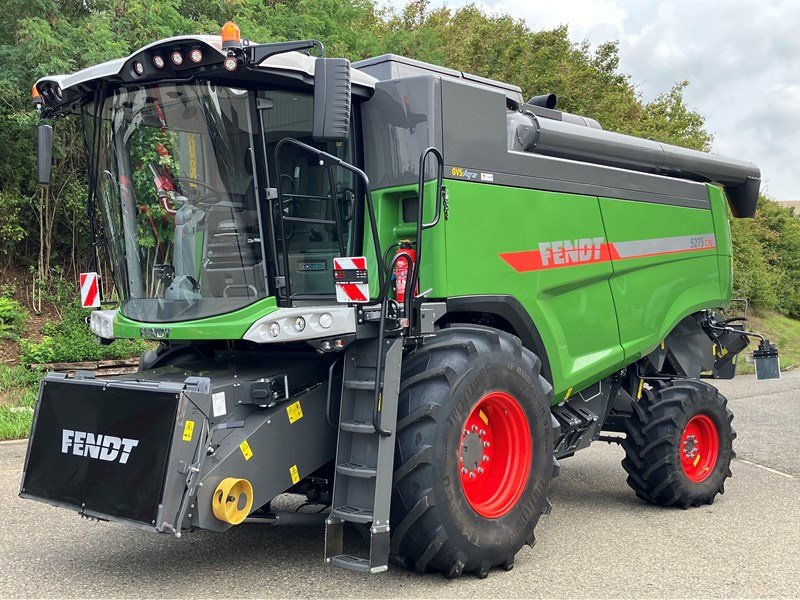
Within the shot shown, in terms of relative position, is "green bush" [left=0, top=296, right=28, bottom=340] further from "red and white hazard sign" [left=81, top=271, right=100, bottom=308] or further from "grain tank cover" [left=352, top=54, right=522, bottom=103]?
"grain tank cover" [left=352, top=54, right=522, bottom=103]

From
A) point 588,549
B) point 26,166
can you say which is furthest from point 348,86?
point 26,166

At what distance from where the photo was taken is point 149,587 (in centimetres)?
439

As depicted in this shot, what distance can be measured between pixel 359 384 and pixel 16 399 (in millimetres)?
7589

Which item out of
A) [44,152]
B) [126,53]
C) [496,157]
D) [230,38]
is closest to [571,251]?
[496,157]

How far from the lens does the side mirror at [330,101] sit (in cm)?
399

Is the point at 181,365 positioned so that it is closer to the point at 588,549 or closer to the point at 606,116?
the point at 588,549

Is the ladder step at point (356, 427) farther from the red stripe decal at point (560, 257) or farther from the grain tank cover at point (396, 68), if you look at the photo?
the grain tank cover at point (396, 68)

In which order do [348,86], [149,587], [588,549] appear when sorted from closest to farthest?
[348,86] → [149,587] → [588,549]

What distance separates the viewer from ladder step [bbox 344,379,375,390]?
449 centimetres

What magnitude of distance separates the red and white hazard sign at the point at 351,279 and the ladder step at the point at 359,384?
0.44m

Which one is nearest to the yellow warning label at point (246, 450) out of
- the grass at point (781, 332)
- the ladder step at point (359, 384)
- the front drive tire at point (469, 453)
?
the ladder step at point (359, 384)

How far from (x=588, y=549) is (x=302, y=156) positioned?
296 centimetres

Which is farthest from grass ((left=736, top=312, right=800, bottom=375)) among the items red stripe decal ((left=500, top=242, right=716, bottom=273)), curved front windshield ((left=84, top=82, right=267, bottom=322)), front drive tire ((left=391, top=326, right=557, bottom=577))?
curved front windshield ((left=84, top=82, right=267, bottom=322))

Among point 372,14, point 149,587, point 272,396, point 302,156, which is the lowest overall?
point 149,587
